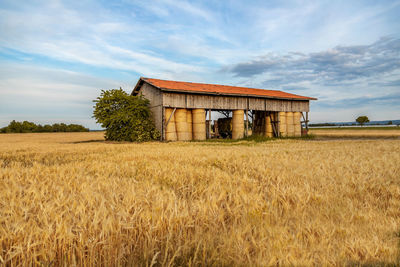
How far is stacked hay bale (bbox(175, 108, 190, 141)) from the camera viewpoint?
2247 cm

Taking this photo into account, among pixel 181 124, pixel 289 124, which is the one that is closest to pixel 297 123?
pixel 289 124

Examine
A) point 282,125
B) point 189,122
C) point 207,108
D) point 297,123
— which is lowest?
point 282,125

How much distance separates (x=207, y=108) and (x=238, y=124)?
158 inches

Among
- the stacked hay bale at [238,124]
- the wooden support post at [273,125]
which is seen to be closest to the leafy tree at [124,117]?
the stacked hay bale at [238,124]

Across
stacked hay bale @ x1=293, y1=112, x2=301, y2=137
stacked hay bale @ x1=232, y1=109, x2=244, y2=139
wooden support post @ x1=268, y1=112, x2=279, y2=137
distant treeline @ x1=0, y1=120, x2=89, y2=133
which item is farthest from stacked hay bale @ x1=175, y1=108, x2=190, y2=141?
distant treeline @ x1=0, y1=120, x2=89, y2=133

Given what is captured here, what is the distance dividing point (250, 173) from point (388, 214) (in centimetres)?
247

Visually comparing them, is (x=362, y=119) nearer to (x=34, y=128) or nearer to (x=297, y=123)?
(x=297, y=123)

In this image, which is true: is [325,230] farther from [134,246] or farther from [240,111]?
[240,111]

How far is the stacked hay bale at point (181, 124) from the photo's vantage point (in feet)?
73.7

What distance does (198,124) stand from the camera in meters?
23.2

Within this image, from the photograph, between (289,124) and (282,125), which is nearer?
(282,125)

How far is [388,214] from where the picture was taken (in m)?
2.75

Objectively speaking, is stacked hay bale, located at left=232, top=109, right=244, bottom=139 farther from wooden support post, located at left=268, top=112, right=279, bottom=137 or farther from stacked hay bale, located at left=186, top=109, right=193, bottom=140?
wooden support post, located at left=268, top=112, right=279, bottom=137

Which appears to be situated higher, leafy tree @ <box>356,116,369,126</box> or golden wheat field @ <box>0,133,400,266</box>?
leafy tree @ <box>356,116,369,126</box>
